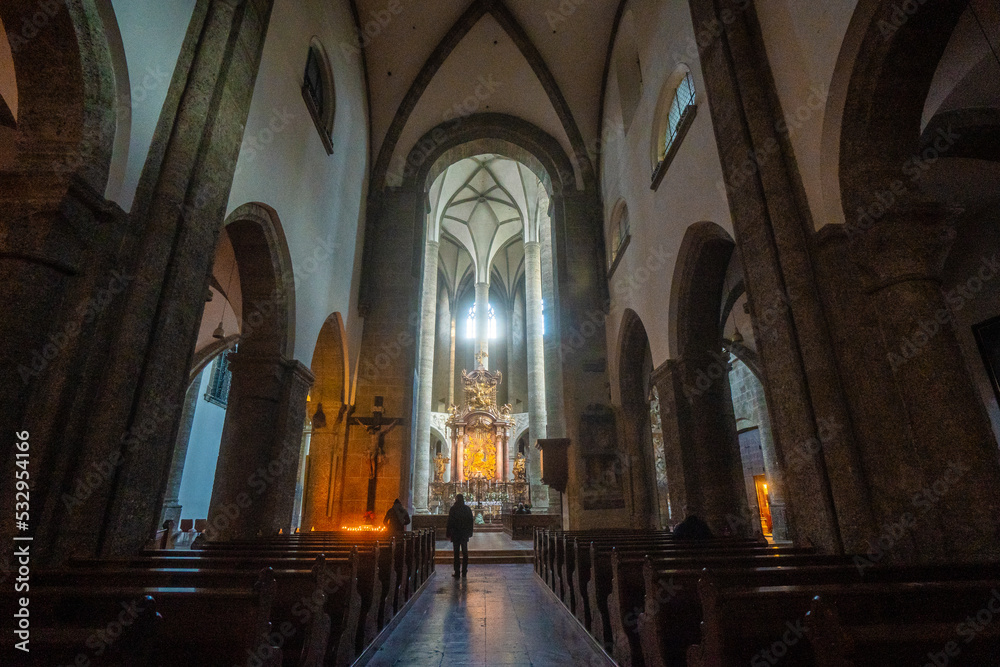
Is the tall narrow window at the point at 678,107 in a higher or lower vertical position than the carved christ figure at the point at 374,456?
higher

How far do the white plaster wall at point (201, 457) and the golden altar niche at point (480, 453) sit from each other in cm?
922

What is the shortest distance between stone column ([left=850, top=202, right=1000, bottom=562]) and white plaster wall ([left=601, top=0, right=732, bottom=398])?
2.20 m

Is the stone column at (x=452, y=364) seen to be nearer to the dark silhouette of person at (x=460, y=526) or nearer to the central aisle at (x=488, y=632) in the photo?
the dark silhouette of person at (x=460, y=526)

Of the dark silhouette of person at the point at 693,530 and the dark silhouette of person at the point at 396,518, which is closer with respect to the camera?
the dark silhouette of person at the point at 693,530

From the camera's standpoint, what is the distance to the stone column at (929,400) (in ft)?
11.4

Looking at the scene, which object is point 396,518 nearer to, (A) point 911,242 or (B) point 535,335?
(A) point 911,242

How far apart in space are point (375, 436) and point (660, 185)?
755 cm

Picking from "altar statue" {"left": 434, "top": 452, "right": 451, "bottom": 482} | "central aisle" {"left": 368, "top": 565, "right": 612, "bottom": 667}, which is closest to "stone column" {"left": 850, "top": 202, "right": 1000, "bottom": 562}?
"central aisle" {"left": 368, "top": 565, "right": 612, "bottom": 667}

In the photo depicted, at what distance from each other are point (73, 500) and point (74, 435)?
0.49 metres

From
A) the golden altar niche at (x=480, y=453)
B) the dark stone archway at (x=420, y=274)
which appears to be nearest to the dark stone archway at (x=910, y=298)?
the dark stone archway at (x=420, y=274)

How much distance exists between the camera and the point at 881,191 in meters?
4.35

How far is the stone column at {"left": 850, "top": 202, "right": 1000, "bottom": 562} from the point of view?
11.4 ft

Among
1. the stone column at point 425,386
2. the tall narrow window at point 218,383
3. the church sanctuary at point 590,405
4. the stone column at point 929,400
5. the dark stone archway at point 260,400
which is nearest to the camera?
the church sanctuary at point 590,405

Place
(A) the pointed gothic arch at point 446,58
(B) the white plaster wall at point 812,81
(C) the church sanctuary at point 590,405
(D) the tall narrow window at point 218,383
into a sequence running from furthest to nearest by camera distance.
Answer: (D) the tall narrow window at point 218,383
(A) the pointed gothic arch at point 446,58
(B) the white plaster wall at point 812,81
(C) the church sanctuary at point 590,405
